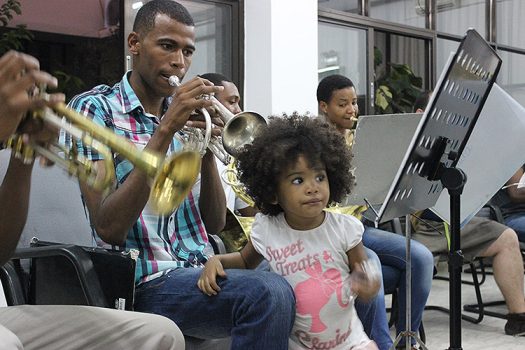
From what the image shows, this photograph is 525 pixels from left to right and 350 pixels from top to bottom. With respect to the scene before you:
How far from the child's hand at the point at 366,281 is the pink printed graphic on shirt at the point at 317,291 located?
6cm

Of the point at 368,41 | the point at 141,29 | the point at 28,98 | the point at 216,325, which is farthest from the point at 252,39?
the point at 28,98

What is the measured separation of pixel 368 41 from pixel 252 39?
147cm

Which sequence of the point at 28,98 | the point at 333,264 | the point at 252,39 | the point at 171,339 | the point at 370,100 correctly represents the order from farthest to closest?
the point at 370,100, the point at 252,39, the point at 333,264, the point at 171,339, the point at 28,98

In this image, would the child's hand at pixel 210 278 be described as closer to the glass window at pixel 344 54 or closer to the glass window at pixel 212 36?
the glass window at pixel 212 36

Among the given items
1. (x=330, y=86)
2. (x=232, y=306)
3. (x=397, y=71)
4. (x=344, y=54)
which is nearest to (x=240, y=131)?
(x=232, y=306)

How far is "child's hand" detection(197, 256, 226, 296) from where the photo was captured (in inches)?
80.7

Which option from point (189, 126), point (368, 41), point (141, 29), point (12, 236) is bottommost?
point (12, 236)

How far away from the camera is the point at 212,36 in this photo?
219 inches

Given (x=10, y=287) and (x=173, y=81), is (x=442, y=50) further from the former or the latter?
(x=10, y=287)

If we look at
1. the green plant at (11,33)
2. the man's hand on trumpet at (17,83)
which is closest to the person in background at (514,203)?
the green plant at (11,33)

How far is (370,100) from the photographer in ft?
21.3

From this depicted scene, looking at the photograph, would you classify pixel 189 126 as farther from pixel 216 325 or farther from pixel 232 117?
pixel 216 325

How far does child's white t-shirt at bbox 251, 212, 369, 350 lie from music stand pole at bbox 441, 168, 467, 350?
314mm

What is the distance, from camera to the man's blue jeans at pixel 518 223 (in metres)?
4.63
